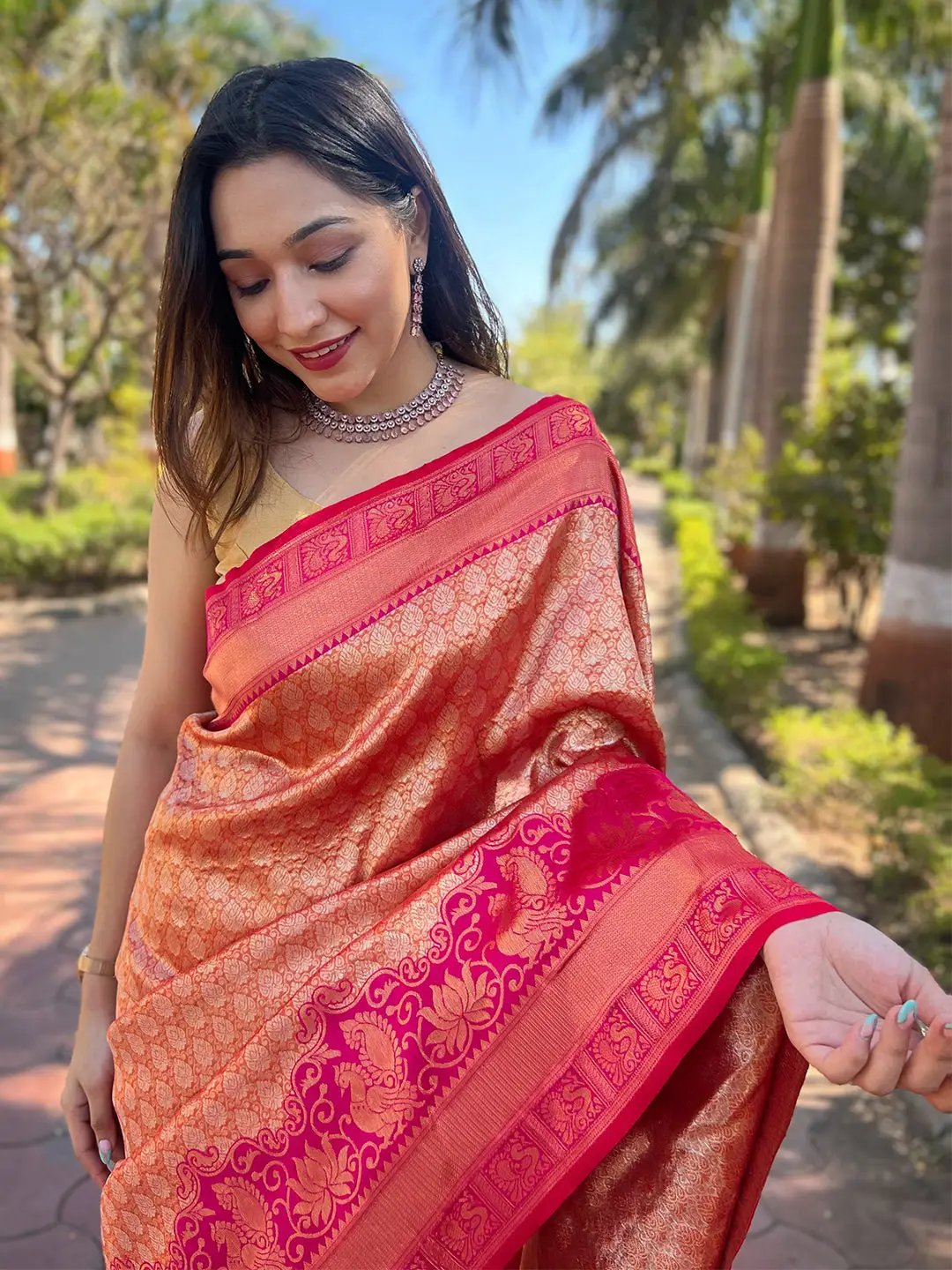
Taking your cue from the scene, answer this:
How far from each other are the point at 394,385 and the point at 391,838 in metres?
0.57

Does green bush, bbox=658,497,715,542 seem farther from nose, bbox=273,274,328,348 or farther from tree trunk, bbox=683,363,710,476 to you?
nose, bbox=273,274,328,348

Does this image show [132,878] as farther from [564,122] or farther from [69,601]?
[564,122]

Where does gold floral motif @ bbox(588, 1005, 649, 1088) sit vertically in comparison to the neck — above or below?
below

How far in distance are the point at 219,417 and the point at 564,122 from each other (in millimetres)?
14286

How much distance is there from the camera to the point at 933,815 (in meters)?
3.89

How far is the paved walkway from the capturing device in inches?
94.4

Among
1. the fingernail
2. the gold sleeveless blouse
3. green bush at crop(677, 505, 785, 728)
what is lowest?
green bush at crop(677, 505, 785, 728)

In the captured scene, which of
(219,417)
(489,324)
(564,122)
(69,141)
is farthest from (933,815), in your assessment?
(564,122)

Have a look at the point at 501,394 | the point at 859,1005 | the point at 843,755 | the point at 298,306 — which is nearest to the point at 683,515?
the point at 843,755

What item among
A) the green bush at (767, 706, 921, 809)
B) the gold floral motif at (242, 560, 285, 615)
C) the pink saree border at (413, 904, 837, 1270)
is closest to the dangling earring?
the gold floral motif at (242, 560, 285, 615)

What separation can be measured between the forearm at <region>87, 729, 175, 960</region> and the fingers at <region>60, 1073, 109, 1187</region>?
6.7 inches

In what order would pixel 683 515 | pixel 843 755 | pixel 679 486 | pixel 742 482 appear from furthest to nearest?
pixel 679 486 → pixel 683 515 → pixel 742 482 → pixel 843 755

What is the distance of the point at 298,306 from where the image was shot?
126 cm

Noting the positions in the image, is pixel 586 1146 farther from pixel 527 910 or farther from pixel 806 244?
pixel 806 244
